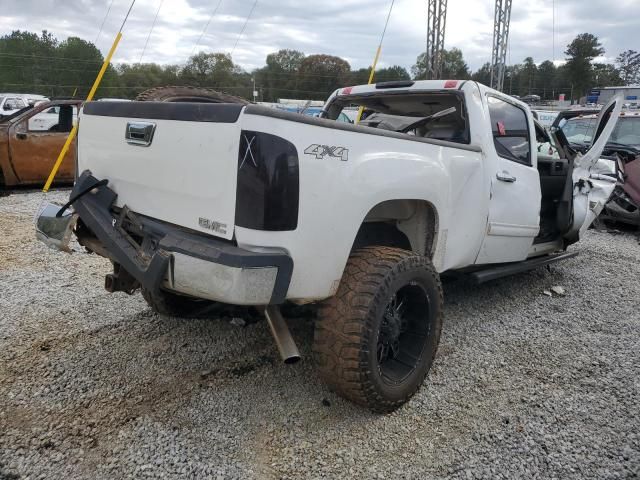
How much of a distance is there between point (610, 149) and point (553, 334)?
6206mm

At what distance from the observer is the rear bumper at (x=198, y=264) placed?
6.97 feet

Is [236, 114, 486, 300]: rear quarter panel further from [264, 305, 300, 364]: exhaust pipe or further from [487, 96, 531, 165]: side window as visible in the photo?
[487, 96, 531, 165]: side window

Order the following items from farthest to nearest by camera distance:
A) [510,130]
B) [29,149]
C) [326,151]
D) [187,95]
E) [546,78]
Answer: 1. [546,78]
2. [29,149]
3. [510,130]
4. [187,95]
5. [326,151]

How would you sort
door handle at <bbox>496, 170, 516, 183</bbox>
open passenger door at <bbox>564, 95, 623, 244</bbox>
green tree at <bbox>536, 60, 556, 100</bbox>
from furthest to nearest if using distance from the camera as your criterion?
green tree at <bbox>536, 60, 556, 100</bbox>
open passenger door at <bbox>564, 95, 623, 244</bbox>
door handle at <bbox>496, 170, 516, 183</bbox>

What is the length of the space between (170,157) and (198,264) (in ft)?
2.06

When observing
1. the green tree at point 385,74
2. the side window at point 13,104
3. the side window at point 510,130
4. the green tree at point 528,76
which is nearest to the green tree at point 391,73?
the green tree at point 385,74

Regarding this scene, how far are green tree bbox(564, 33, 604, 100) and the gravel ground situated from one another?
66.7 m

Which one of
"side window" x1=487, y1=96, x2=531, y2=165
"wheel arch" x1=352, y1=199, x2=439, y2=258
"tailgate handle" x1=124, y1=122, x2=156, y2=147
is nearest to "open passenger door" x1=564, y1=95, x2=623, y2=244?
"side window" x1=487, y1=96, x2=531, y2=165

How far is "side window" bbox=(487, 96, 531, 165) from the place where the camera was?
154 inches

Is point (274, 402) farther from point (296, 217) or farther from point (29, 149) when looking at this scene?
point (29, 149)

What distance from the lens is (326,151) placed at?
2.29m

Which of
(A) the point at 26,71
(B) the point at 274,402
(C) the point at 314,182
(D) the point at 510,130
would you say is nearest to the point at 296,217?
(C) the point at 314,182

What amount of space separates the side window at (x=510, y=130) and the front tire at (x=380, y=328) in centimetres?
162

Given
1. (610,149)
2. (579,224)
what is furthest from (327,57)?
(579,224)
